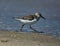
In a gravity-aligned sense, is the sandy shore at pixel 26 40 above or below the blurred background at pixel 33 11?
below

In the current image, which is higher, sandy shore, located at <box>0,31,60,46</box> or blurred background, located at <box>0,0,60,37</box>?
blurred background, located at <box>0,0,60,37</box>

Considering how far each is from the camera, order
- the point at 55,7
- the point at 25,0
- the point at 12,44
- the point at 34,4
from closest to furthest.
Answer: the point at 12,44 → the point at 55,7 → the point at 34,4 → the point at 25,0

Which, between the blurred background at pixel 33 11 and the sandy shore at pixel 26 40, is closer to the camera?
the sandy shore at pixel 26 40

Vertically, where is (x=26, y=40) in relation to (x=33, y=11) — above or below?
below

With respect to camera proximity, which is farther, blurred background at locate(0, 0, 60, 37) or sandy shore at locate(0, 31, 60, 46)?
blurred background at locate(0, 0, 60, 37)

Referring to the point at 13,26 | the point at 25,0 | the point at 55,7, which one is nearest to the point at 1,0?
the point at 25,0

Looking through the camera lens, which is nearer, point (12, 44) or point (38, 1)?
point (12, 44)

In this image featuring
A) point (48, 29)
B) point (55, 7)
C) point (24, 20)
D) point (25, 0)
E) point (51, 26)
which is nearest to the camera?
point (24, 20)

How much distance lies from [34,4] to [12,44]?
14.9 metres

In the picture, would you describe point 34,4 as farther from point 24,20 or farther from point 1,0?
point 24,20

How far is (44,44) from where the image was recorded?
31.0 ft

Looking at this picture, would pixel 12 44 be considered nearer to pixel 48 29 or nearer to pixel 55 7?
Result: pixel 48 29

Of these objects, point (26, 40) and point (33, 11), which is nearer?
point (26, 40)

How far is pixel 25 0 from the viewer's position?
2611 centimetres
